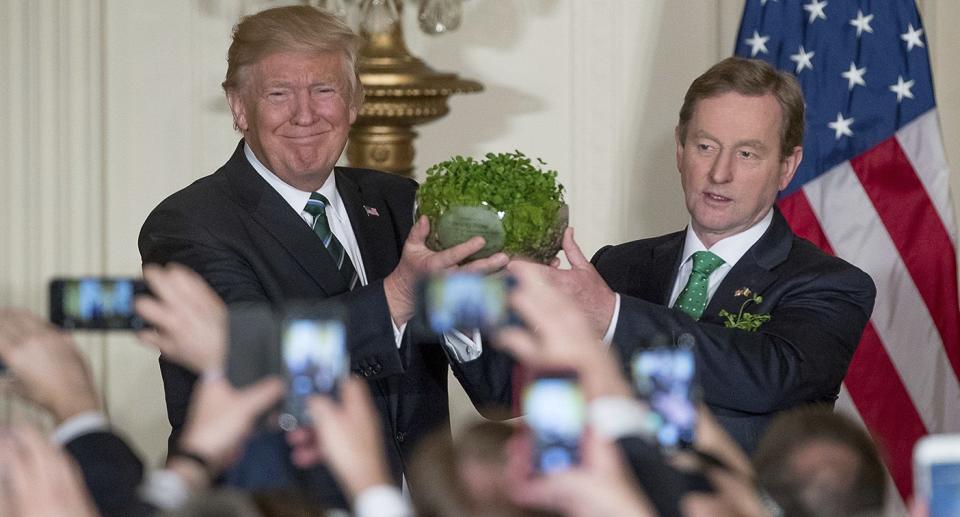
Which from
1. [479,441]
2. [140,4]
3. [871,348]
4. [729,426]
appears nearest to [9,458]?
[479,441]

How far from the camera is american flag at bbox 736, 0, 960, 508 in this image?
4031 millimetres

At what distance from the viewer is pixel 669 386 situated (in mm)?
1585

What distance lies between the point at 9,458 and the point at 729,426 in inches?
56.6

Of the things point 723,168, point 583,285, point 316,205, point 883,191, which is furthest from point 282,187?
point 883,191

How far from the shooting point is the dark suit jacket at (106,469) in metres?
1.53

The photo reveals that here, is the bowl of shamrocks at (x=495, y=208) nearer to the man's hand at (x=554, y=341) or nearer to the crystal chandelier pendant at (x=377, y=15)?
the man's hand at (x=554, y=341)

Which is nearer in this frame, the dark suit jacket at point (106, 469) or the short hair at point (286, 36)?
the dark suit jacket at point (106, 469)

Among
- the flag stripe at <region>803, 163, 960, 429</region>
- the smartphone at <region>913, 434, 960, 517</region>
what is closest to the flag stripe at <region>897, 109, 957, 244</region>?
the flag stripe at <region>803, 163, 960, 429</region>

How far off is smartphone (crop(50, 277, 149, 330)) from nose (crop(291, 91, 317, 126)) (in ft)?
3.30

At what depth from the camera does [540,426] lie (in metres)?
1.31

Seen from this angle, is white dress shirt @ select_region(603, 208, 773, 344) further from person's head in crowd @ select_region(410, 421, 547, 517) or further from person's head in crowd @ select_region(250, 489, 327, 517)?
person's head in crowd @ select_region(250, 489, 327, 517)

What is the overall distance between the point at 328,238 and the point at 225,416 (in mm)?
1408

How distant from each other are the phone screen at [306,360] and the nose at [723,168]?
1.37 metres

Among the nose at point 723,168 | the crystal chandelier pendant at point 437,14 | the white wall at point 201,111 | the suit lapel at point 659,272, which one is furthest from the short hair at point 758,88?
the white wall at point 201,111
